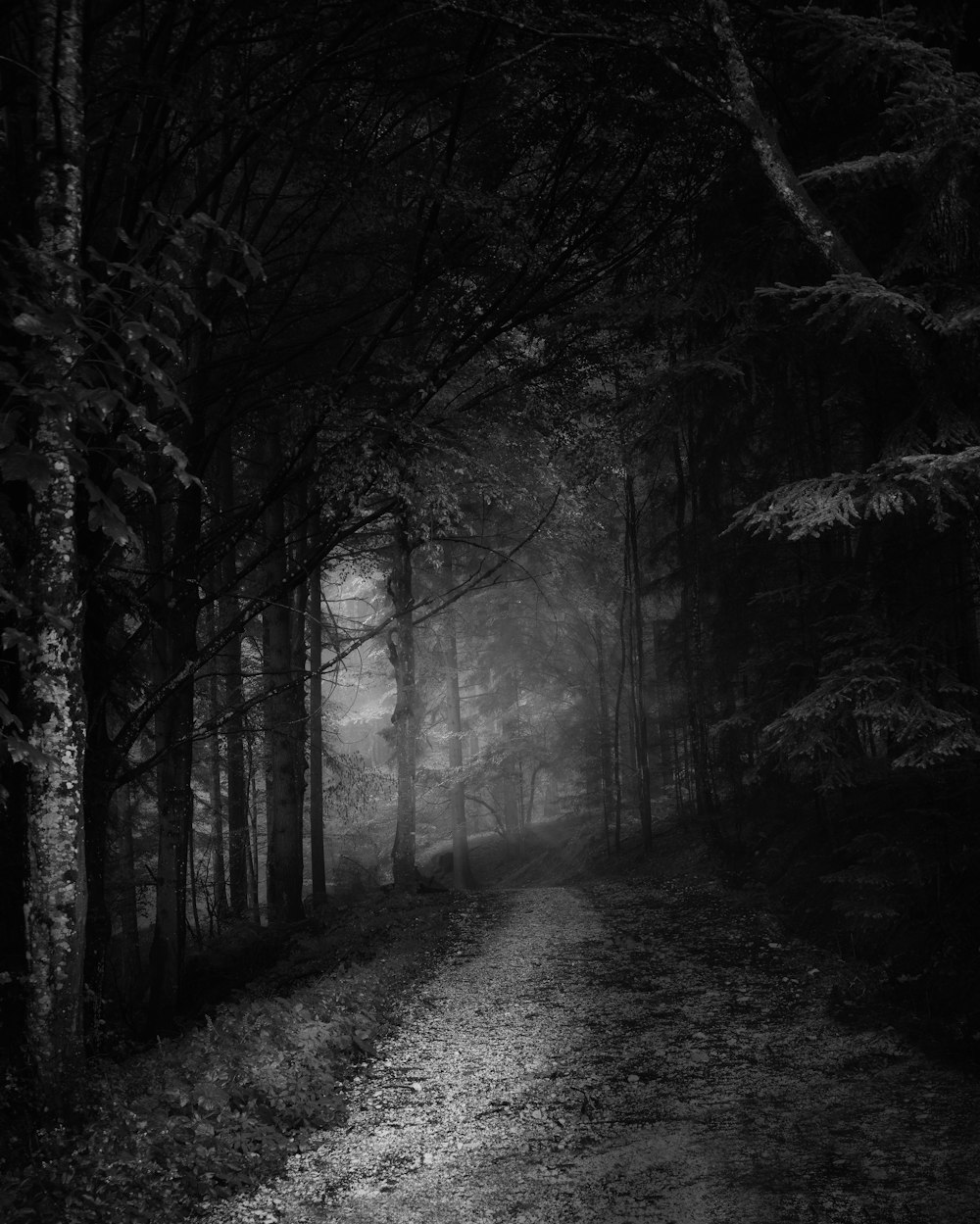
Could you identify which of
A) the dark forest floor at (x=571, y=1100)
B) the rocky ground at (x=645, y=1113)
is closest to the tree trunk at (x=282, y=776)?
the dark forest floor at (x=571, y=1100)

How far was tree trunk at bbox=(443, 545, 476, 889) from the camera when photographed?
21697 mm

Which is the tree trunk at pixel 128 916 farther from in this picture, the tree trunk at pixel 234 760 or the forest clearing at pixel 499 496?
the tree trunk at pixel 234 760

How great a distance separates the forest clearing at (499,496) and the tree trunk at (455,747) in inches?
348

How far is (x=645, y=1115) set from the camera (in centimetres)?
526

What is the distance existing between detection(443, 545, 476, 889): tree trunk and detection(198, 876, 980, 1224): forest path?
13.2m

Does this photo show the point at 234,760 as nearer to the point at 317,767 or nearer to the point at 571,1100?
the point at 317,767

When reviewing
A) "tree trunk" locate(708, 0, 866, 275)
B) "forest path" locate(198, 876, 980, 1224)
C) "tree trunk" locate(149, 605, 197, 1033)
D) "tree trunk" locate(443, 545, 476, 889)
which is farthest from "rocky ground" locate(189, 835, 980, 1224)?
"tree trunk" locate(443, 545, 476, 889)

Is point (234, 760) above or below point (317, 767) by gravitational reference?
above

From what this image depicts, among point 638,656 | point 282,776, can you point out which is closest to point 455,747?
point 638,656

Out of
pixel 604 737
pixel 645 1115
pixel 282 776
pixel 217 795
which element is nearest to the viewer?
pixel 645 1115

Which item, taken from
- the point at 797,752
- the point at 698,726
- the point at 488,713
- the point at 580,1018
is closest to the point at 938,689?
the point at 797,752

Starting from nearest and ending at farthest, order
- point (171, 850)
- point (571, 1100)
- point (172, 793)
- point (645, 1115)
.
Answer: point (645, 1115) → point (571, 1100) → point (172, 793) → point (171, 850)

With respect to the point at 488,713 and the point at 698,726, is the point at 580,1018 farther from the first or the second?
the point at 488,713

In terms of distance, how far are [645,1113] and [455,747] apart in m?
17.9
